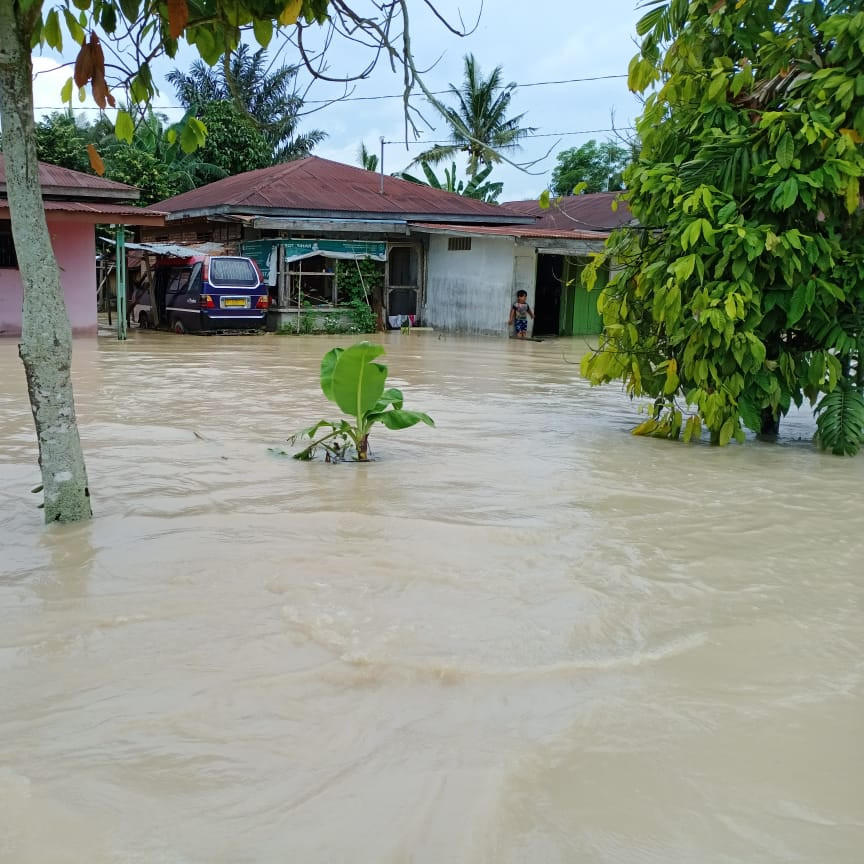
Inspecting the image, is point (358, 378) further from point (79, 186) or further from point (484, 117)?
point (484, 117)

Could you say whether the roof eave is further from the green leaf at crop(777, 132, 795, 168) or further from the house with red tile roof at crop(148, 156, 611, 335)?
the green leaf at crop(777, 132, 795, 168)

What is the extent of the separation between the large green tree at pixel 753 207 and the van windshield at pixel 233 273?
A: 42.9 feet

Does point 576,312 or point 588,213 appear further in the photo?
point 588,213

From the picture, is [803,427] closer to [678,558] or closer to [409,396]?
[409,396]

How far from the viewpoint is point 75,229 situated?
1859cm

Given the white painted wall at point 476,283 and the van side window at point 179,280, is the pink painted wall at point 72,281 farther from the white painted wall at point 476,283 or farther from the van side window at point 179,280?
Result: the white painted wall at point 476,283

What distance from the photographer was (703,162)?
722 centimetres

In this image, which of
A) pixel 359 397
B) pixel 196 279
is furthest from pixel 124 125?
pixel 196 279

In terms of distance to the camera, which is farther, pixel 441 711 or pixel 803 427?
pixel 803 427

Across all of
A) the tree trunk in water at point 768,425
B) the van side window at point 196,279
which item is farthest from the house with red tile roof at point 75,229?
the tree trunk in water at point 768,425

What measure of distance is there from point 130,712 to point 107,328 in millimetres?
20162

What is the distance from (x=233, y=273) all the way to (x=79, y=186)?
3.43 meters

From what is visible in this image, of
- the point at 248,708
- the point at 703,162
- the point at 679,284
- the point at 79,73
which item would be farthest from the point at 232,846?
the point at 703,162

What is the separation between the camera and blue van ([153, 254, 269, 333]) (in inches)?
765
